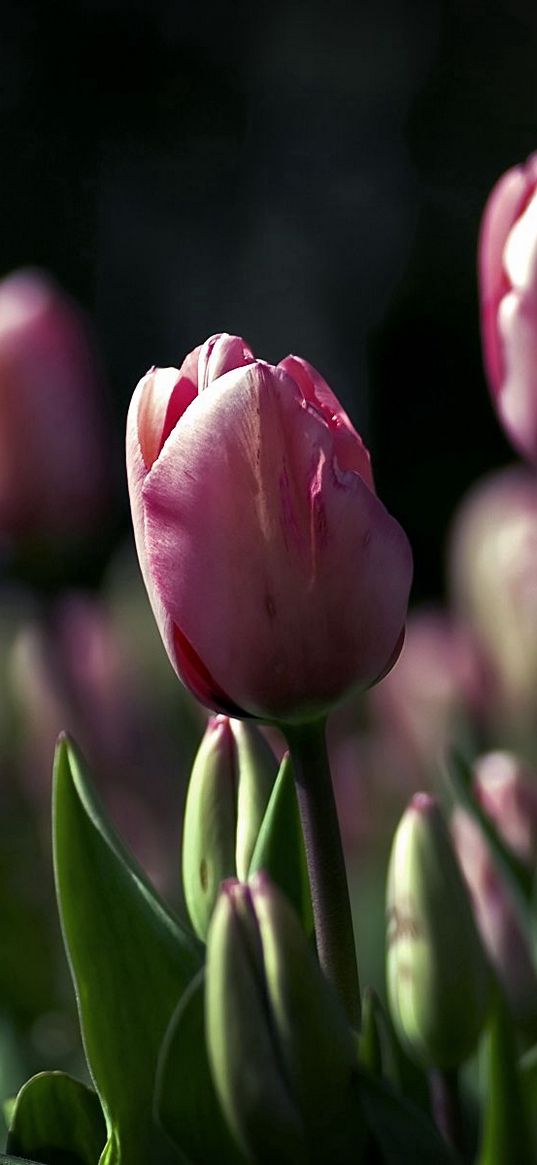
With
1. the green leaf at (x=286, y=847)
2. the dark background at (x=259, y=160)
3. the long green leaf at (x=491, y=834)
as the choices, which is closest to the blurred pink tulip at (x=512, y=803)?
the long green leaf at (x=491, y=834)

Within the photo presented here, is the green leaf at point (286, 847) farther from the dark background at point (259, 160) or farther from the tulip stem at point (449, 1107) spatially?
the dark background at point (259, 160)

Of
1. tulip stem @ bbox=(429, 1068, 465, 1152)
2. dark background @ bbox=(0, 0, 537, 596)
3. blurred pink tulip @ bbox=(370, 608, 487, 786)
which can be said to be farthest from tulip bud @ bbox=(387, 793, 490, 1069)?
dark background @ bbox=(0, 0, 537, 596)

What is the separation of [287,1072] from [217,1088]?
0.02 m

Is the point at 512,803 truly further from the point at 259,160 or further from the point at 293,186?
the point at 259,160

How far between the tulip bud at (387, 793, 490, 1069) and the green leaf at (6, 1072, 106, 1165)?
0.23 ft

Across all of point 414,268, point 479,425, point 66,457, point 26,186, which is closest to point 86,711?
point 66,457

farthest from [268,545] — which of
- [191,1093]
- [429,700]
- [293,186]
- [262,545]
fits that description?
[293,186]

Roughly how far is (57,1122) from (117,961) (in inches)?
1.8

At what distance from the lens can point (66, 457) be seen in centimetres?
84

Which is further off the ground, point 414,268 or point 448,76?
point 448,76

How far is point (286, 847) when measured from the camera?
382 mm

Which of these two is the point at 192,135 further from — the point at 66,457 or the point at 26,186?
the point at 66,457

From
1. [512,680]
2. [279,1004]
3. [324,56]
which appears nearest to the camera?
[279,1004]

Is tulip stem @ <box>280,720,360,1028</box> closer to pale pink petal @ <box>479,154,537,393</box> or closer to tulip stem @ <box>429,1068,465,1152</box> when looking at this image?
tulip stem @ <box>429,1068,465,1152</box>
